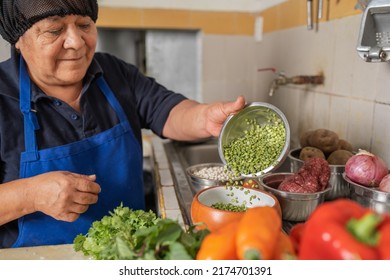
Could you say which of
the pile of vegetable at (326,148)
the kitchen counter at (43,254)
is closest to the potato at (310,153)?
the pile of vegetable at (326,148)

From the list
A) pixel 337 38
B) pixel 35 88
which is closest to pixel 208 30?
pixel 337 38

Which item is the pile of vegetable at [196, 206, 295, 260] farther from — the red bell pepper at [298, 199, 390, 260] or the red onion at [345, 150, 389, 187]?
the red onion at [345, 150, 389, 187]

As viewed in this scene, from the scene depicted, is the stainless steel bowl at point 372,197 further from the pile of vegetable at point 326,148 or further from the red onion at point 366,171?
the pile of vegetable at point 326,148

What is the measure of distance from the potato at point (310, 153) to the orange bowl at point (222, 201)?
369 millimetres

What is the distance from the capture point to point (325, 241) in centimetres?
46

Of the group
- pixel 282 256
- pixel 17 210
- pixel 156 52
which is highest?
pixel 156 52

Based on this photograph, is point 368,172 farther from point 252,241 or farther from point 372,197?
point 252,241

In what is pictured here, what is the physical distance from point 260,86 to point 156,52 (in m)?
0.88

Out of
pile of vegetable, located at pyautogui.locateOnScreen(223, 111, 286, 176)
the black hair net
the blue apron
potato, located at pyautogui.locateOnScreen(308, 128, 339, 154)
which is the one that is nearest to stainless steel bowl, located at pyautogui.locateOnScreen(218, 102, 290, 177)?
pile of vegetable, located at pyautogui.locateOnScreen(223, 111, 286, 176)

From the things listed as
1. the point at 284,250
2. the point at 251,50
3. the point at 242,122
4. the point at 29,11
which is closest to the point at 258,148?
the point at 242,122

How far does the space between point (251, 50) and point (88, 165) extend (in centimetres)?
200

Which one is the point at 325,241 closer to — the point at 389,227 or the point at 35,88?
the point at 389,227

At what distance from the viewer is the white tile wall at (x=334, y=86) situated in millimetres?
1377

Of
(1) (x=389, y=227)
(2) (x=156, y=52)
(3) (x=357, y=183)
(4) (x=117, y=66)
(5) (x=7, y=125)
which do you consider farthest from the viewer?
(2) (x=156, y=52)
